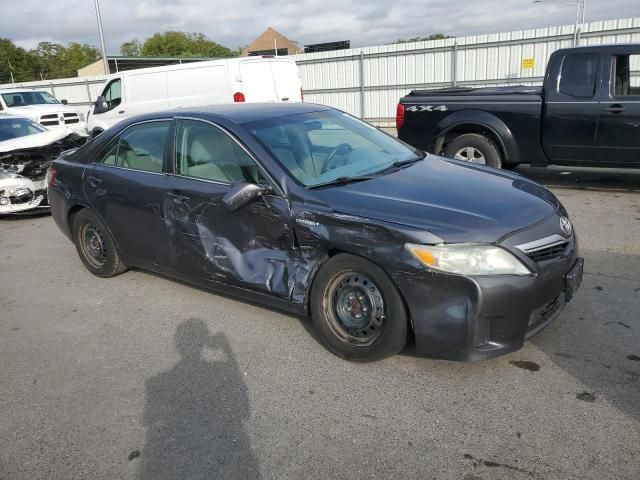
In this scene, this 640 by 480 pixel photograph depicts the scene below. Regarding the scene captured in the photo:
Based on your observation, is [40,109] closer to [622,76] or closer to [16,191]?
[16,191]

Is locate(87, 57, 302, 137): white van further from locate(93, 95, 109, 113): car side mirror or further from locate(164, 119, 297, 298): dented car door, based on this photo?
locate(164, 119, 297, 298): dented car door

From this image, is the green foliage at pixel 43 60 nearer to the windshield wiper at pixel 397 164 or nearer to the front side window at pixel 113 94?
the front side window at pixel 113 94

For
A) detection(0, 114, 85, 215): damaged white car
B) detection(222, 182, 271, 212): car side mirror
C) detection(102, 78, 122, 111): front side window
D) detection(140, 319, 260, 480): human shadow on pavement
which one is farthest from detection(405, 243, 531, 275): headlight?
detection(102, 78, 122, 111): front side window

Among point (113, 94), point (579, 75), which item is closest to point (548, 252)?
point (579, 75)

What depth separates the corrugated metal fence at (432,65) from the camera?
15125mm

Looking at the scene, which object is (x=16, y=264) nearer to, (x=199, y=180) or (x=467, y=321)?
(x=199, y=180)

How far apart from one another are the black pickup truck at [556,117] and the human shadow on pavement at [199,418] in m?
5.35

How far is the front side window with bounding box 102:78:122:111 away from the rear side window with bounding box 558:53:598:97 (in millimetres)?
10281

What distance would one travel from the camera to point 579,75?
7332 mm

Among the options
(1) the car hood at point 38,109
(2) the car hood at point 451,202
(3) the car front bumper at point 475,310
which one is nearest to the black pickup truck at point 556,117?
(2) the car hood at point 451,202

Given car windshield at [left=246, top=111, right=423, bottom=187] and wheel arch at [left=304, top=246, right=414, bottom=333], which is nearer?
wheel arch at [left=304, top=246, right=414, bottom=333]

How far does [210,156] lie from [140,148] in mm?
922

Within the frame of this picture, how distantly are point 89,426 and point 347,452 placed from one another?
146 centimetres

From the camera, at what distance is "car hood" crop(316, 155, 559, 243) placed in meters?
3.06
